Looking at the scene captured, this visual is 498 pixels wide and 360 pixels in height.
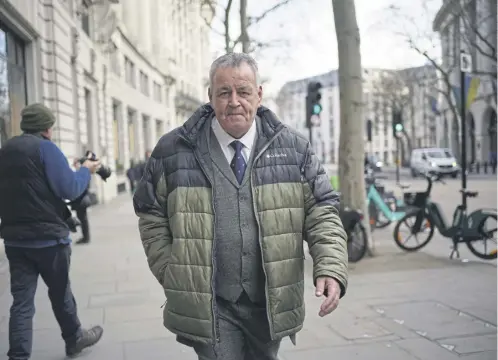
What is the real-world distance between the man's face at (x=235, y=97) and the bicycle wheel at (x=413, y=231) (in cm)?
625

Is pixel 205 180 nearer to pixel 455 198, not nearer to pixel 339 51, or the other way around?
pixel 339 51

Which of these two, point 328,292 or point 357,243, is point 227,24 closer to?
point 357,243

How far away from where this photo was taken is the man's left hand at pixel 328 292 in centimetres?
218

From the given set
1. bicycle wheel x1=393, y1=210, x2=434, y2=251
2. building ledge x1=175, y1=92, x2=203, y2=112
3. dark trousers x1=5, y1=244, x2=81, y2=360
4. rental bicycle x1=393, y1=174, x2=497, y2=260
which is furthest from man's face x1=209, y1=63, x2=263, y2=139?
building ledge x1=175, y1=92, x2=203, y2=112

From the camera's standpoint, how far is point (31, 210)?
11.7ft

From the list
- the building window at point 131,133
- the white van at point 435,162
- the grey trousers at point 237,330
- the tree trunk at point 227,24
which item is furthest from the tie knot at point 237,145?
the white van at point 435,162

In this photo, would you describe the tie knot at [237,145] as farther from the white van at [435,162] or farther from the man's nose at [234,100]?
the white van at [435,162]

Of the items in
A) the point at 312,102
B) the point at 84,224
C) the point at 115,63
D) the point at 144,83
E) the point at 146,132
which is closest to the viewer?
the point at 84,224

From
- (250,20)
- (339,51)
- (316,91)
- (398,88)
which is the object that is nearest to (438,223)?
(339,51)

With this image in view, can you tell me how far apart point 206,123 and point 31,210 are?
168cm

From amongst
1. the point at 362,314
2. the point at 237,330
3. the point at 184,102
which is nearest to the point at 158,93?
the point at 184,102

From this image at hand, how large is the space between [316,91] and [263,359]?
35.3 feet

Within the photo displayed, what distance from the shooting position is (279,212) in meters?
2.30

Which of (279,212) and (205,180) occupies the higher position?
(205,180)
